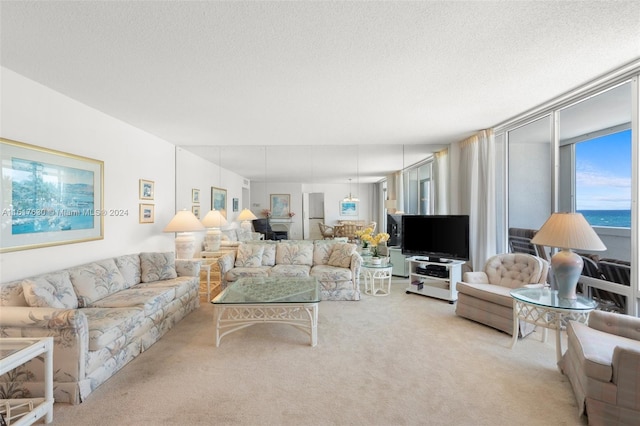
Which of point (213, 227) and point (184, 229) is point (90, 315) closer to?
point (184, 229)

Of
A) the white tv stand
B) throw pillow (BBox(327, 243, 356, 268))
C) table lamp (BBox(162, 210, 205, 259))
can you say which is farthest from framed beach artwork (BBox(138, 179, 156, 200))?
the white tv stand

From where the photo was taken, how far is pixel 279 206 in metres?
5.53

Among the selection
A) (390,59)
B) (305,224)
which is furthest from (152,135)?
(390,59)

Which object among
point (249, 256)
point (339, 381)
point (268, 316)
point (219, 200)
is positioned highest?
point (219, 200)

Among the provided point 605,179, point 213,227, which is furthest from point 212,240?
point 605,179

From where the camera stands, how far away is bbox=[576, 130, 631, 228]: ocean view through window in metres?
2.72

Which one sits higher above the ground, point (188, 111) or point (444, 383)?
point (188, 111)

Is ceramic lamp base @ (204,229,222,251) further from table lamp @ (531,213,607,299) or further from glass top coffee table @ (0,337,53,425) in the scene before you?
table lamp @ (531,213,607,299)

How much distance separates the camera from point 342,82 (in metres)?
2.64

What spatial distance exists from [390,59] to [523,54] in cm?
104

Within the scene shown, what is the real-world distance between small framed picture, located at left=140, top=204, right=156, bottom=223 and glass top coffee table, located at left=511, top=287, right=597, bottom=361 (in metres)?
4.80

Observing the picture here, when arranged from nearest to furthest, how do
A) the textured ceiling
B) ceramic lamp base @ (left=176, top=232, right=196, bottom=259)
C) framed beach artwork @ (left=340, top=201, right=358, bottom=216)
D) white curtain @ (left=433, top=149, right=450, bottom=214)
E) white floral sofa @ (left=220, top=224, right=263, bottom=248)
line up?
the textured ceiling < ceramic lamp base @ (left=176, top=232, right=196, bottom=259) < white floral sofa @ (left=220, top=224, right=263, bottom=248) < white curtain @ (left=433, top=149, right=450, bottom=214) < framed beach artwork @ (left=340, top=201, right=358, bottom=216)

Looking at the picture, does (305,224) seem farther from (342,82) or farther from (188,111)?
(342,82)

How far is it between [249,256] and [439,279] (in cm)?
305
